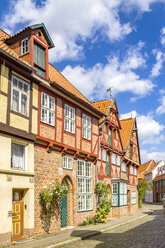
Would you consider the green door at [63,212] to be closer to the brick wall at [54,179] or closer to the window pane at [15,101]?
the brick wall at [54,179]

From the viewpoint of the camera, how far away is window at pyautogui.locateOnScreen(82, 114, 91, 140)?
64.9 feet

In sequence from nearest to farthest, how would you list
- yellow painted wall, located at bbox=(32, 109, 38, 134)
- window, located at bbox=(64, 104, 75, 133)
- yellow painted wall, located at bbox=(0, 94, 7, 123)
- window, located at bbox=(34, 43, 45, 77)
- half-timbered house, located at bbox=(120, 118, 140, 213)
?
yellow painted wall, located at bbox=(0, 94, 7, 123), yellow painted wall, located at bbox=(32, 109, 38, 134), window, located at bbox=(34, 43, 45, 77), window, located at bbox=(64, 104, 75, 133), half-timbered house, located at bbox=(120, 118, 140, 213)

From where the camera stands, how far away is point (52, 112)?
16078 millimetres

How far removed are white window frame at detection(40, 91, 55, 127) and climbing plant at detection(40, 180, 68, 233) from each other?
3198mm

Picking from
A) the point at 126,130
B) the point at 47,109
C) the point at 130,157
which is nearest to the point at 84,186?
the point at 47,109

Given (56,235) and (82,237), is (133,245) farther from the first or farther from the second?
(56,235)

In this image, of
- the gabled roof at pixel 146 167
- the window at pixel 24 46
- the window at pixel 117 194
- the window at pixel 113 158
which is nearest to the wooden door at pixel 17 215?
the window at pixel 24 46

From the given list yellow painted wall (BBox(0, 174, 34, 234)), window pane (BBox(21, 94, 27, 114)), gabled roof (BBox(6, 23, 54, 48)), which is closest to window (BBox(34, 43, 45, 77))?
gabled roof (BBox(6, 23, 54, 48))

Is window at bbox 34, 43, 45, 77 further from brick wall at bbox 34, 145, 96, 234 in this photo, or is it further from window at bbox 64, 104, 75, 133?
brick wall at bbox 34, 145, 96, 234

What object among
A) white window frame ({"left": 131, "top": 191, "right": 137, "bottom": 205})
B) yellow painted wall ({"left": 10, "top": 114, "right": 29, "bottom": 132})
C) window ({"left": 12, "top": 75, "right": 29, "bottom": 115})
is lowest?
white window frame ({"left": 131, "top": 191, "right": 137, "bottom": 205})

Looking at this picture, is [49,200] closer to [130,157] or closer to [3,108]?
[3,108]

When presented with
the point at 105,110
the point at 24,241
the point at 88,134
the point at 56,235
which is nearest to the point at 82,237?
the point at 56,235

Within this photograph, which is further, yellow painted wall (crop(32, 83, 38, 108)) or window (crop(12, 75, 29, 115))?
yellow painted wall (crop(32, 83, 38, 108))

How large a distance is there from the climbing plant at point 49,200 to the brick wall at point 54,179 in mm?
253
